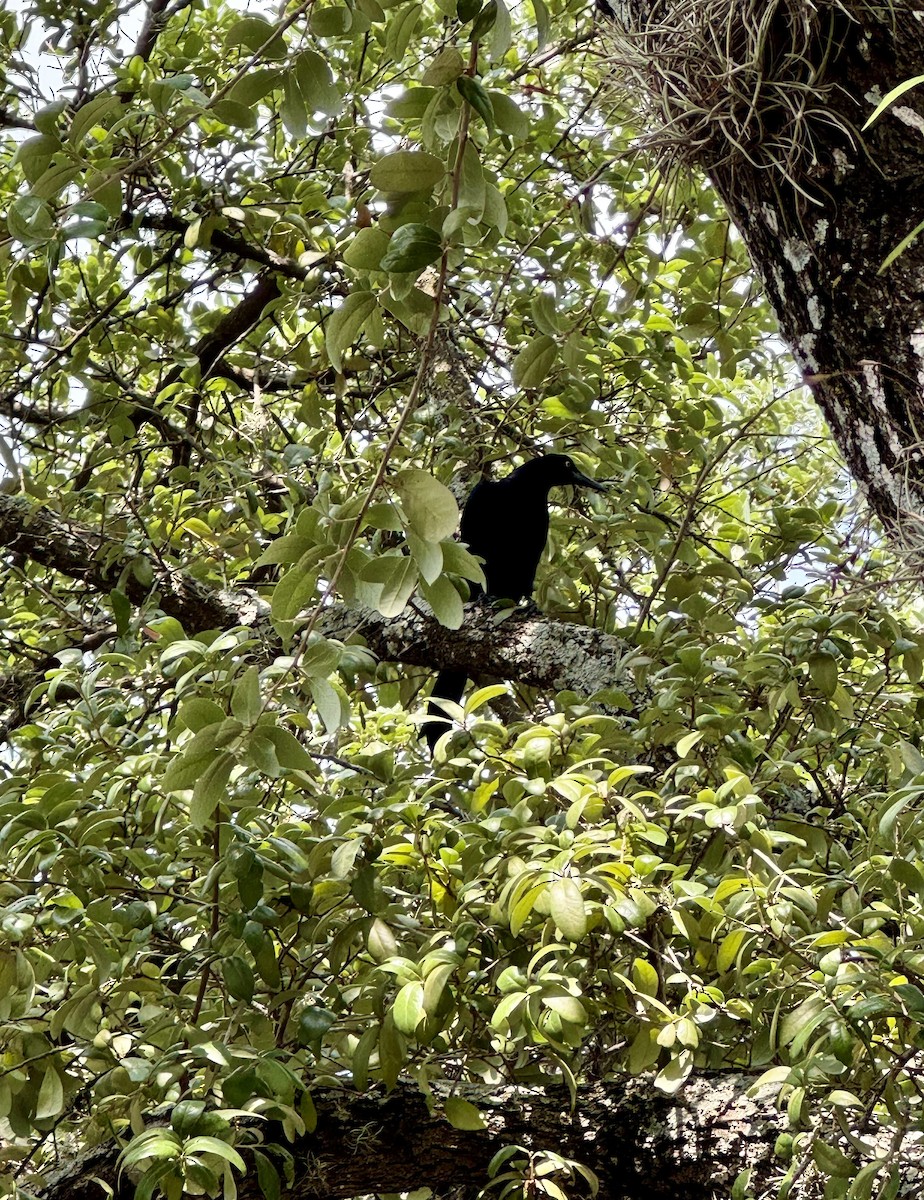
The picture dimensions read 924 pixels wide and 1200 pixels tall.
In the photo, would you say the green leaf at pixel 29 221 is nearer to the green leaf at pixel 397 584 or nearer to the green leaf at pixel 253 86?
the green leaf at pixel 253 86

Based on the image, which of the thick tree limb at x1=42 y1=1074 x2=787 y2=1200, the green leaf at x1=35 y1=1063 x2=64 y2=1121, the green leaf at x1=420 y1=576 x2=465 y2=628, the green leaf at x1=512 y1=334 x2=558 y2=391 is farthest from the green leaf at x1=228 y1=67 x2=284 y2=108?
the thick tree limb at x1=42 y1=1074 x2=787 y2=1200

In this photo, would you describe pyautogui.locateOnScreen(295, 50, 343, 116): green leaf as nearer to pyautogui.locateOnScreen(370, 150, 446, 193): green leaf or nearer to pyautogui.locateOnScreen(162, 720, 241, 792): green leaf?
pyautogui.locateOnScreen(370, 150, 446, 193): green leaf

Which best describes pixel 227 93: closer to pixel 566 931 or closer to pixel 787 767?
pixel 566 931

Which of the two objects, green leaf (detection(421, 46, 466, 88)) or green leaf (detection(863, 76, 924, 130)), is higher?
green leaf (detection(421, 46, 466, 88))

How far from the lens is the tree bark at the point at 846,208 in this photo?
1.13 m

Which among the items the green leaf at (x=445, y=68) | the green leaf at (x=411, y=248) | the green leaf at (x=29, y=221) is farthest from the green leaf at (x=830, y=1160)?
the green leaf at (x=29, y=221)

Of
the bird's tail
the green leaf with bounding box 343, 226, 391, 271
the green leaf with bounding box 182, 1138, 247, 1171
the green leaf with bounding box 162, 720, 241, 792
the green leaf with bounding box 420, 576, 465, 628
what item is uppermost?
the green leaf with bounding box 343, 226, 391, 271

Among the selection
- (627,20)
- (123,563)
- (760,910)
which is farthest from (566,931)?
→ (123,563)

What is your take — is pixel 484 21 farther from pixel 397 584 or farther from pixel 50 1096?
pixel 50 1096

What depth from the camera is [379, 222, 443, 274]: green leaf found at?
858 millimetres

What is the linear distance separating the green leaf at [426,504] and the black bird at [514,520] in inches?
92.1

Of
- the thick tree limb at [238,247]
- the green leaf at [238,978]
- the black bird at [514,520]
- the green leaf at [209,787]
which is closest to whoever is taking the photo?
the green leaf at [209,787]

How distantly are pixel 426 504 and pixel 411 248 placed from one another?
7.4 inches

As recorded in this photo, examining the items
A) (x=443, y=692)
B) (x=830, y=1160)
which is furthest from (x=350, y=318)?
(x=443, y=692)
